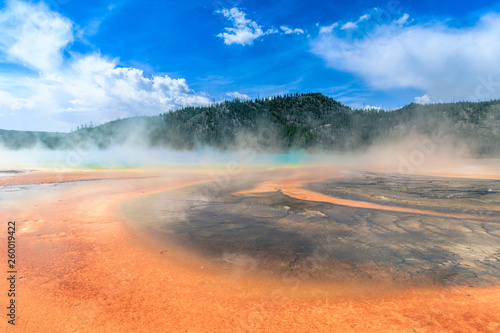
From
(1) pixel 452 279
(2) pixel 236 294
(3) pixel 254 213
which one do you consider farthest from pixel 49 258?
(1) pixel 452 279

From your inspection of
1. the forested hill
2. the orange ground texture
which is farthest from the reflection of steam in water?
the forested hill

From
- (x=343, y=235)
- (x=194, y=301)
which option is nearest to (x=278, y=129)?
(x=343, y=235)

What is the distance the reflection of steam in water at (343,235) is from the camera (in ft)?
16.7

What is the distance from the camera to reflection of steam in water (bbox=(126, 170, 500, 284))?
16.7 ft

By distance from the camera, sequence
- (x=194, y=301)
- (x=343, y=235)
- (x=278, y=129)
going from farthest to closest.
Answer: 1. (x=278, y=129)
2. (x=343, y=235)
3. (x=194, y=301)

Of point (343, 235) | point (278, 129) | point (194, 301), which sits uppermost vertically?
point (278, 129)

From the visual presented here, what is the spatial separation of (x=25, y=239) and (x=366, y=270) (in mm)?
8667

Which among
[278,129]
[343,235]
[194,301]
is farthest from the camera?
[278,129]

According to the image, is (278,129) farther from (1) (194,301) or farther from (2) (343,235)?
(1) (194,301)

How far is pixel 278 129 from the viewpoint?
97.8m

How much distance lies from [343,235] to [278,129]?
92.6 meters

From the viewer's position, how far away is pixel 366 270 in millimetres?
5055

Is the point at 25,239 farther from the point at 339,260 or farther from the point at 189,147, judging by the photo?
the point at 189,147

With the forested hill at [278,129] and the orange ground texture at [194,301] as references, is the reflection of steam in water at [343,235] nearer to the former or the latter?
the orange ground texture at [194,301]
